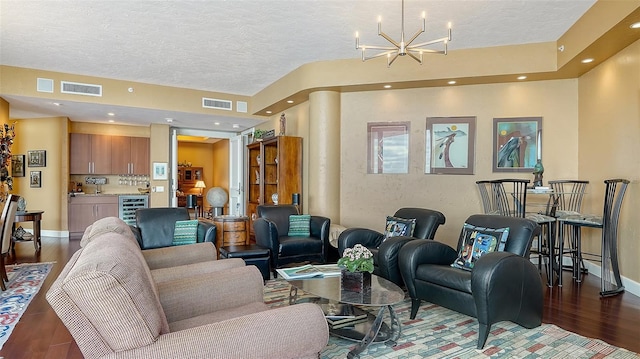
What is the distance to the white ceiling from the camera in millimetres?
3818

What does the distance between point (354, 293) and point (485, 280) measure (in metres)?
0.93

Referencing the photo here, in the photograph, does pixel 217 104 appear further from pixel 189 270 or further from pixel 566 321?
pixel 566 321

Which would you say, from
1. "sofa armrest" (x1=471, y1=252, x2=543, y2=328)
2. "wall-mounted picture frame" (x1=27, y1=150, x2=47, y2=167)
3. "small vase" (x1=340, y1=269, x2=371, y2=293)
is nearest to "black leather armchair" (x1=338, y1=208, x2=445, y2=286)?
"small vase" (x1=340, y1=269, x2=371, y2=293)

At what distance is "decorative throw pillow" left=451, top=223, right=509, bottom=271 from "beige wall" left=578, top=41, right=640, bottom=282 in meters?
2.00

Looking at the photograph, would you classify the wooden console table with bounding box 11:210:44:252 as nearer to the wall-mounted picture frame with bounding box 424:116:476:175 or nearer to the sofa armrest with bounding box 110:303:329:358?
the sofa armrest with bounding box 110:303:329:358

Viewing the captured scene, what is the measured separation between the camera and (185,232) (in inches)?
176

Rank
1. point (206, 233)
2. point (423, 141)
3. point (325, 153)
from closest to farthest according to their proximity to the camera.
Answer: point (206, 233) < point (423, 141) < point (325, 153)

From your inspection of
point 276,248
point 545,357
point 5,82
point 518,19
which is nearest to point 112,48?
point 5,82

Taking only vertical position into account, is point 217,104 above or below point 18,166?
above

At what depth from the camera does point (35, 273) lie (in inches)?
189

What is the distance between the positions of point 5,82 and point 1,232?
276 centimetres

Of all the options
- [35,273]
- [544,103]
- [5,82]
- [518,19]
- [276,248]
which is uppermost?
[518,19]

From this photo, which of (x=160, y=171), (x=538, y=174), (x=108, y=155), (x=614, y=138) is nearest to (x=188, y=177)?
(x=108, y=155)

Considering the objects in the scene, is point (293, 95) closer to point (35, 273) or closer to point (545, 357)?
point (35, 273)
